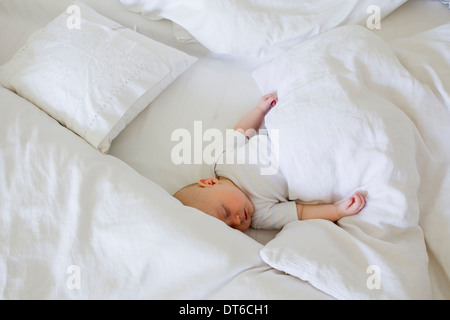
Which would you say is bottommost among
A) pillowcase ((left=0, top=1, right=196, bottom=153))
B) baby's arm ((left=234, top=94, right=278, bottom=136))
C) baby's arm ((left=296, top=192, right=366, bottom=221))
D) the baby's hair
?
baby's arm ((left=296, top=192, right=366, bottom=221))

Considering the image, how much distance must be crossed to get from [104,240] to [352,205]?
0.58m

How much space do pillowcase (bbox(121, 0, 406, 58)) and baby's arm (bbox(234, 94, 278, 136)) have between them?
166 mm

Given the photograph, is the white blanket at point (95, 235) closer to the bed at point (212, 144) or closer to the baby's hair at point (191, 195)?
the bed at point (212, 144)

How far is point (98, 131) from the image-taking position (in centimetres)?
103

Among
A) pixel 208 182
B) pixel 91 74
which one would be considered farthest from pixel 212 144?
pixel 91 74

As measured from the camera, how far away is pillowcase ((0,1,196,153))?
3.44 feet

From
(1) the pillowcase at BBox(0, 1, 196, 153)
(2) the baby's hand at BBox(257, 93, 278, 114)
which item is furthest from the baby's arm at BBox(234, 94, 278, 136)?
(1) the pillowcase at BBox(0, 1, 196, 153)

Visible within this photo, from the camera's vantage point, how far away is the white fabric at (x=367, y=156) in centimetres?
80

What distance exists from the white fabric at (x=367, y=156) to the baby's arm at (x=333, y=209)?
0.07ft

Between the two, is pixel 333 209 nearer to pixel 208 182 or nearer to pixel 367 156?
pixel 367 156

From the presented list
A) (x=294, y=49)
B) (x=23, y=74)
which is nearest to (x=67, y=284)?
(x=23, y=74)

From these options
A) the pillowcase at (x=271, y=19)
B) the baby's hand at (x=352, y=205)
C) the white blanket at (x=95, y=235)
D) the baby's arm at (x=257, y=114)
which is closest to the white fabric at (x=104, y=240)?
the white blanket at (x=95, y=235)

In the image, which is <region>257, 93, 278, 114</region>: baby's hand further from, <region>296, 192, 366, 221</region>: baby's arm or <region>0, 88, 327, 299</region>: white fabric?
<region>0, 88, 327, 299</region>: white fabric
